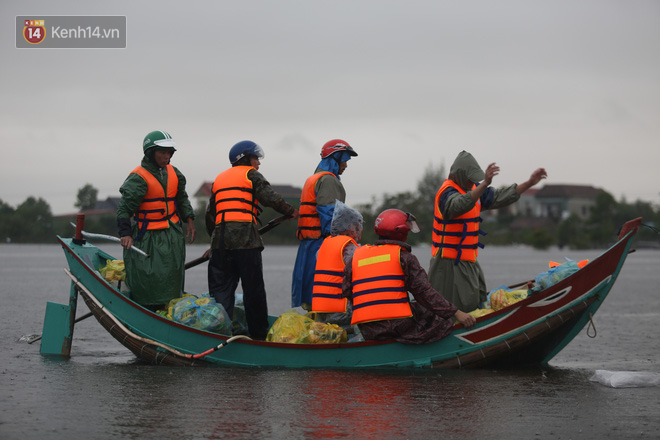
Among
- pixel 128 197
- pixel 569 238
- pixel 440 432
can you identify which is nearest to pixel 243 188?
pixel 128 197

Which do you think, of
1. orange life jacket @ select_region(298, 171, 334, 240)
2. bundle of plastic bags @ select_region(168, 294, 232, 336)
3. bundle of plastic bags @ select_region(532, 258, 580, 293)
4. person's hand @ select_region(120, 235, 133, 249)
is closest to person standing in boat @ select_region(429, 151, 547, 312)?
bundle of plastic bags @ select_region(532, 258, 580, 293)

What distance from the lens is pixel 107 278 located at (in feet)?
29.9

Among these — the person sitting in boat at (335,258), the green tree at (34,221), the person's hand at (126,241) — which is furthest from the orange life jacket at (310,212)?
the green tree at (34,221)

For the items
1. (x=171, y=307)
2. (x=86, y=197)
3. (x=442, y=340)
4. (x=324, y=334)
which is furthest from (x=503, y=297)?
(x=86, y=197)

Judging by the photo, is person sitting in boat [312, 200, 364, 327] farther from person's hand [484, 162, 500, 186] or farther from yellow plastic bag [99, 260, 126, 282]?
yellow plastic bag [99, 260, 126, 282]

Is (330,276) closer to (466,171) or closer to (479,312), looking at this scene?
(479,312)

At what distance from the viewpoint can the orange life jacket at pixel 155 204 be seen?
8.71 m

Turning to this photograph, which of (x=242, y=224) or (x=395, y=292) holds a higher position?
(x=242, y=224)

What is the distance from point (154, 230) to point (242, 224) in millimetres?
932

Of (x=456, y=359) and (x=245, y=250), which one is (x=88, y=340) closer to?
(x=245, y=250)

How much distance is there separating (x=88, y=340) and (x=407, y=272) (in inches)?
233

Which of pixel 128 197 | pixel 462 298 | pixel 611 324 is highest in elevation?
pixel 128 197

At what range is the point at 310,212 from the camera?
877 centimetres

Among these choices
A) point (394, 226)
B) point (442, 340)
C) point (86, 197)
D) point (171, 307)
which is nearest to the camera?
point (394, 226)
